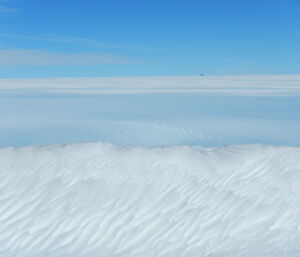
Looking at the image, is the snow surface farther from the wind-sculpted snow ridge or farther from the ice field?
the wind-sculpted snow ridge

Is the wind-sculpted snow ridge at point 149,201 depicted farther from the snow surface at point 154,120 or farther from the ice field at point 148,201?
the snow surface at point 154,120

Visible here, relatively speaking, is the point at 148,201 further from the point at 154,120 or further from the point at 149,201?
the point at 154,120

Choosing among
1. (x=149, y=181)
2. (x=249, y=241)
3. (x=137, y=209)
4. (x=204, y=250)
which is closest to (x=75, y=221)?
(x=137, y=209)

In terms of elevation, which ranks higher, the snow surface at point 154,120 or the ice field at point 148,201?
the snow surface at point 154,120

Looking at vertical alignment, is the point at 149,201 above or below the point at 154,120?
below

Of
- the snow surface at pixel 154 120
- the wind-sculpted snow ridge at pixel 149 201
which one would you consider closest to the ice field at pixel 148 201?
the wind-sculpted snow ridge at pixel 149 201

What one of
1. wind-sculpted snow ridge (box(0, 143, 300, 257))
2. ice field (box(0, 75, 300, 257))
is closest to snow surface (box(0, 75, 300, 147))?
ice field (box(0, 75, 300, 257))

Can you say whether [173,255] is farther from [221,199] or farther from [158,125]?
[158,125]

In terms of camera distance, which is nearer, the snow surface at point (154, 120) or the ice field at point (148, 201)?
the ice field at point (148, 201)

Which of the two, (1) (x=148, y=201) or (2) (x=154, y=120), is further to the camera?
(2) (x=154, y=120)

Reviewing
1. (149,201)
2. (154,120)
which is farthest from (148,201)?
(154,120)
